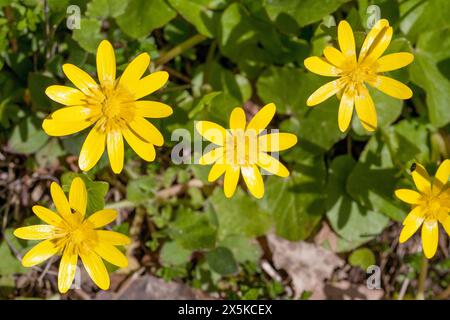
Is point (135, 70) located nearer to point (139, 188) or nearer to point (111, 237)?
point (111, 237)

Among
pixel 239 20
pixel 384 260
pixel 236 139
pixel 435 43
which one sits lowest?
pixel 384 260

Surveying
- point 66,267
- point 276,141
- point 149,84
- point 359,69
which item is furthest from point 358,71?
point 66,267

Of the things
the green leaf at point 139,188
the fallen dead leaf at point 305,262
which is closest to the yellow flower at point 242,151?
the green leaf at point 139,188

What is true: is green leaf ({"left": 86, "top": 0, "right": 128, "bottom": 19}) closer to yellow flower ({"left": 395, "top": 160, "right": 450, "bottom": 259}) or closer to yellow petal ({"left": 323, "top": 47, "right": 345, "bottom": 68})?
yellow petal ({"left": 323, "top": 47, "right": 345, "bottom": 68})

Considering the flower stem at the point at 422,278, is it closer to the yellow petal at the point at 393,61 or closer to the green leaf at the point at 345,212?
the green leaf at the point at 345,212
